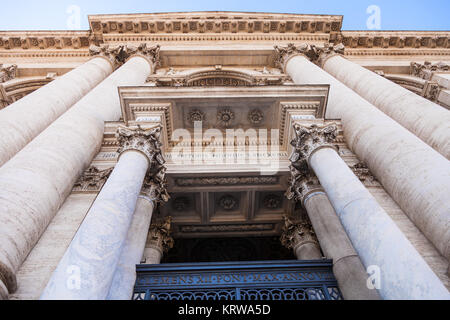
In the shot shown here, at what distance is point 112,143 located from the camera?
28.5 ft

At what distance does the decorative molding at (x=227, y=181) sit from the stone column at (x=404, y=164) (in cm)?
237

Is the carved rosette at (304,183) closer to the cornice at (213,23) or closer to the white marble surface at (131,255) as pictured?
the white marble surface at (131,255)

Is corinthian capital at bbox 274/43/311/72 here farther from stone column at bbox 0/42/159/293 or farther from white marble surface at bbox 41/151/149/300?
white marble surface at bbox 41/151/149/300

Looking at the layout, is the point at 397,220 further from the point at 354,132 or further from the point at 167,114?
the point at 167,114

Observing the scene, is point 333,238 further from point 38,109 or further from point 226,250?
point 38,109

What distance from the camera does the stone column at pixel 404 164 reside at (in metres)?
5.01

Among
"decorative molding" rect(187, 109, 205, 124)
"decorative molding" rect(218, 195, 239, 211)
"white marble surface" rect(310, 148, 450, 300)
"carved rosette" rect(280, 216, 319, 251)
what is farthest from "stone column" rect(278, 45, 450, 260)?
"decorative molding" rect(187, 109, 205, 124)

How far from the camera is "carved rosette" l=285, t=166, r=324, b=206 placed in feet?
23.4

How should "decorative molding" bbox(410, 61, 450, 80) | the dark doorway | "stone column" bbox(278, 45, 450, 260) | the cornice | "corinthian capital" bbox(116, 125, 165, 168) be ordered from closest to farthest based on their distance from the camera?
"stone column" bbox(278, 45, 450, 260)
"corinthian capital" bbox(116, 125, 165, 168)
the dark doorway
"decorative molding" bbox(410, 61, 450, 80)
the cornice

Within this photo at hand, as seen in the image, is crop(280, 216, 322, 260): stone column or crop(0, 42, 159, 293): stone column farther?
crop(280, 216, 322, 260): stone column

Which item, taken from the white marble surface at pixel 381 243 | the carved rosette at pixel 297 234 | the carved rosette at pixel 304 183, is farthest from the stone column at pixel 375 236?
the carved rosette at pixel 297 234

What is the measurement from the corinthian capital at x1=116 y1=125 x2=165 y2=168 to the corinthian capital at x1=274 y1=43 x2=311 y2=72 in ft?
29.5
